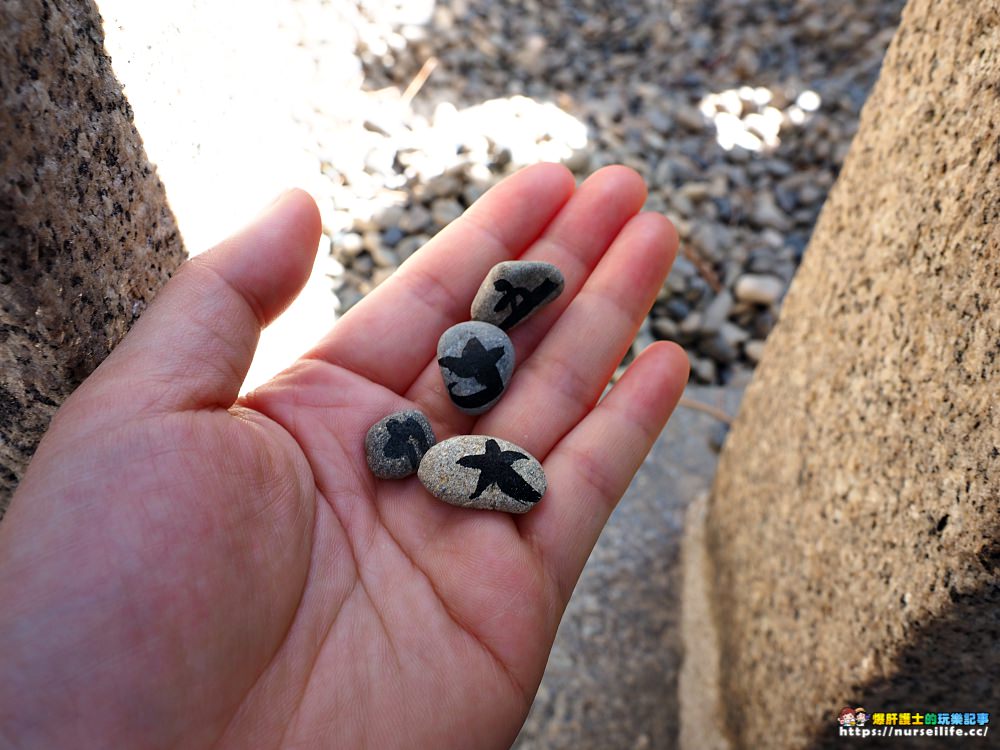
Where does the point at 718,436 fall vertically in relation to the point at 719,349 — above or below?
below

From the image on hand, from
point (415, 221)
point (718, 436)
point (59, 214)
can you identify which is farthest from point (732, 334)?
point (59, 214)

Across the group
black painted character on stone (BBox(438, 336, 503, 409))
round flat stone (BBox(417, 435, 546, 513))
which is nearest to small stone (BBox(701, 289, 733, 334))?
black painted character on stone (BBox(438, 336, 503, 409))

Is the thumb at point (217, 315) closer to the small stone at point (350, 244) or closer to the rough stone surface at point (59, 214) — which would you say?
the rough stone surface at point (59, 214)

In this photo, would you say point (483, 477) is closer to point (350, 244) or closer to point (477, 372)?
point (477, 372)

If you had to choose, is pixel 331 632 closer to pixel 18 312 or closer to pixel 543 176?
pixel 18 312

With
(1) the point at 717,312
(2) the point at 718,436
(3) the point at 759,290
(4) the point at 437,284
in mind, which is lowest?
(2) the point at 718,436

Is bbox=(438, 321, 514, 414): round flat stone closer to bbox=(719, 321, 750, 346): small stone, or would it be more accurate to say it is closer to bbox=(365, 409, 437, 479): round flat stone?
bbox=(365, 409, 437, 479): round flat stone
